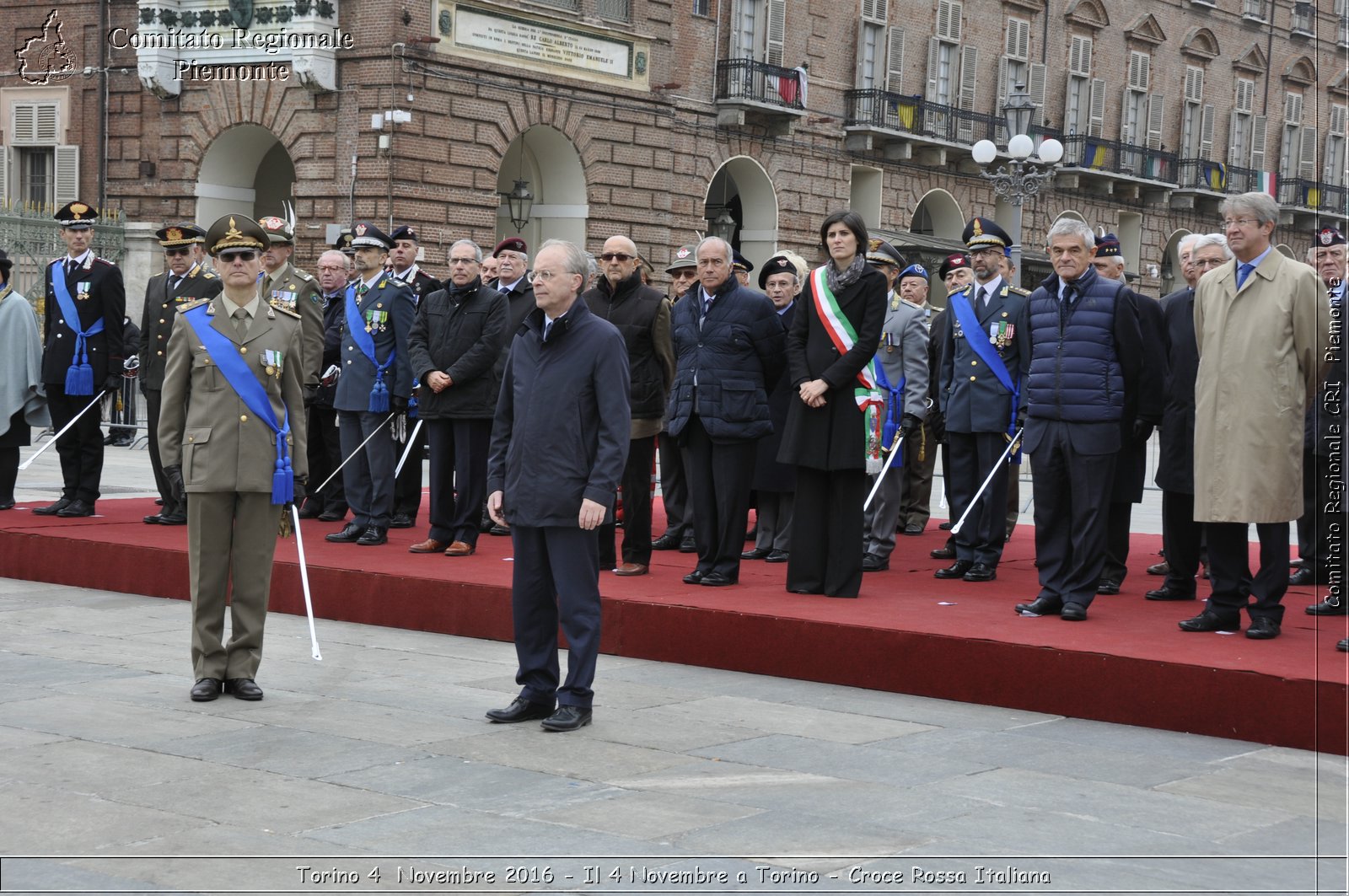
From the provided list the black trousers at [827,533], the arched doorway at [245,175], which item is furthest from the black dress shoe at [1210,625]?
the arched doorway at [245,175]

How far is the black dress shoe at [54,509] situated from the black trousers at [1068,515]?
7.13 m

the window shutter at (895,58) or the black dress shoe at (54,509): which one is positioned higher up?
the window shutter at (895,58)

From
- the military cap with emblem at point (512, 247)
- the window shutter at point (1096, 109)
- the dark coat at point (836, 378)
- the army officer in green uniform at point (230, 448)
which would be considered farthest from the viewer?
the window shutter at point (1096, 109)

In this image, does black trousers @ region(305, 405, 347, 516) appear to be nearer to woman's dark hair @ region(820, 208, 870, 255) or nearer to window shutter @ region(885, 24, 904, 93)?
woman's dark hair @ region(820, 208, 870, 255)

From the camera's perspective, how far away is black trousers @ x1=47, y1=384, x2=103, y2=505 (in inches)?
489

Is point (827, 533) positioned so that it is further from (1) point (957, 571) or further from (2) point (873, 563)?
(2) point (873, 563)

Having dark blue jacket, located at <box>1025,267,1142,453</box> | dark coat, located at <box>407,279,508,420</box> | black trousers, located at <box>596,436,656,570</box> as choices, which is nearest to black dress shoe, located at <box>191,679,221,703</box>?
black trousers, located at <box>596,436,656,570</box>

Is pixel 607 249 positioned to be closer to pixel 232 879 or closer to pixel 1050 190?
pixel 232 879

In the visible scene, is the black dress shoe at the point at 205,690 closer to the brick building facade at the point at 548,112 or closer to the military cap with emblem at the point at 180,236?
the military cap with emblem at the point at 180,236

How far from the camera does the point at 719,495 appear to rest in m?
9.56

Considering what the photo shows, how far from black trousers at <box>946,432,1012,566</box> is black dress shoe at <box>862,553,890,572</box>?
0.46 metres

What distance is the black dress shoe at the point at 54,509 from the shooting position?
40.4ft

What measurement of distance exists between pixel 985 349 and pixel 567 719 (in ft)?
14.3

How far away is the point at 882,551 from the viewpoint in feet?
34.8
